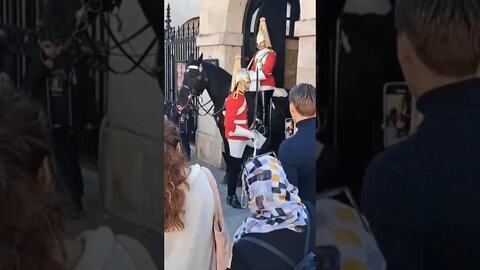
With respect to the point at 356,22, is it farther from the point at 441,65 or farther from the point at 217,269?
the point at 217,269

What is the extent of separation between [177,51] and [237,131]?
151 centimetres

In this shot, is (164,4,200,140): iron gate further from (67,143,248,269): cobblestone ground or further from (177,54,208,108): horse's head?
(67,143,248,269): cobblestone ground

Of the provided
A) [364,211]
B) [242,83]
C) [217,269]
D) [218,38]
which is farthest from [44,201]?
[218,38]

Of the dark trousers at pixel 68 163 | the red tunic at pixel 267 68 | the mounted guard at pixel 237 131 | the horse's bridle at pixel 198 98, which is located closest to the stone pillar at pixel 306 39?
the red tunic at pixel 267 68

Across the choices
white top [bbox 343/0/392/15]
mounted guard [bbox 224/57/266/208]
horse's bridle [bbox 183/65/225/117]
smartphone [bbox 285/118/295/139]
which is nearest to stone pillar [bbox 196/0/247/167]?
horse's bridle [bbox 183/65/225/117]

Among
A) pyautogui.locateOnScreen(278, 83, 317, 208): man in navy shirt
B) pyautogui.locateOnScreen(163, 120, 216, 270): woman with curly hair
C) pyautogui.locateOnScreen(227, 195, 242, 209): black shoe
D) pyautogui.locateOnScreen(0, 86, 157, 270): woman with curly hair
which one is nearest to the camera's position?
pyautogui.locateOnScreen(0, 86, 157, 270): woman with curly hair

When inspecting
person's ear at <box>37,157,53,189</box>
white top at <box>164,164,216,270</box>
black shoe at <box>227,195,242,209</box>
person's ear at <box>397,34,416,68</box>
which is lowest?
black shoe at <box>227,195,242,209</box>

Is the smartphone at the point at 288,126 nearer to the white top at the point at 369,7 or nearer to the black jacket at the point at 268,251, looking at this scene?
the black jacket at the point at 268,251

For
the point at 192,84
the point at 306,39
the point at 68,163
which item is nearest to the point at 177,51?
the point at 192,84

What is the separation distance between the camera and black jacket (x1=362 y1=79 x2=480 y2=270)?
1.23 meters

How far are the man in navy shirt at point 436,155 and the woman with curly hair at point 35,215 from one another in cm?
55

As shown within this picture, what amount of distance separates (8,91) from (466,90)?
0.93 m

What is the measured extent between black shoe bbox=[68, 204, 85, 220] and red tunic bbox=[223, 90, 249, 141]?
2.62m

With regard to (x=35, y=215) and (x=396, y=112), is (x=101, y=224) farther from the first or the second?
(x=396, y=112)
